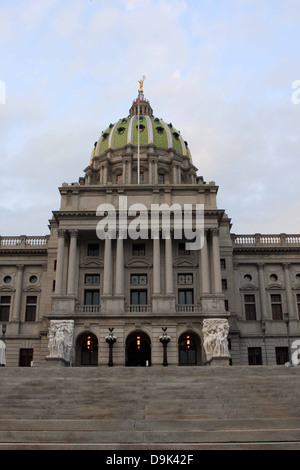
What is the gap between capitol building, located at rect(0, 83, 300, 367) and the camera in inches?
1777

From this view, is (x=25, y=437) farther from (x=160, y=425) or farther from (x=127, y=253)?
(x=127, y=253)

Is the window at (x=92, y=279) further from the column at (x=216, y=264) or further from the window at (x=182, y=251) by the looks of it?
the column at (x=216, y=264)

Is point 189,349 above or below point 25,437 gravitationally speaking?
above

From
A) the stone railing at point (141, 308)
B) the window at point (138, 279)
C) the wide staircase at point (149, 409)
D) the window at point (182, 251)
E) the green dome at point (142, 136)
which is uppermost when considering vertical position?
the green dome at point (142, 136)

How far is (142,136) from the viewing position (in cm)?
7550

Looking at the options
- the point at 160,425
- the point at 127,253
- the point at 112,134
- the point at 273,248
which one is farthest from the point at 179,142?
the point at 160,425

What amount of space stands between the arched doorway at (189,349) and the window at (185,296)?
320 centimetres

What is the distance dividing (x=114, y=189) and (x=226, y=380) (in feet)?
85.5

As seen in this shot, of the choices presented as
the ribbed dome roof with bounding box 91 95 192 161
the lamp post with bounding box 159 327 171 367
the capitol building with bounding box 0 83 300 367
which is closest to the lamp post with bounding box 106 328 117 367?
the capitol building with bounding box 0 83 300 367

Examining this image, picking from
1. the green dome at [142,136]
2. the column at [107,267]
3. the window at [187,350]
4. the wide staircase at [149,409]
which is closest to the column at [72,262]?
the column at [107,267]

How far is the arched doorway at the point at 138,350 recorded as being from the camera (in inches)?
1865

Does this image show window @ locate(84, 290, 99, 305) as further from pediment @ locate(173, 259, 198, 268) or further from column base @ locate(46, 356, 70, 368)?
pediment @ locate(173, 259, 198, 268)

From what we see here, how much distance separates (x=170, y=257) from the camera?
157ft

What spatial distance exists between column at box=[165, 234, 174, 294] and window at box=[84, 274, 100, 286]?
6898 mm
